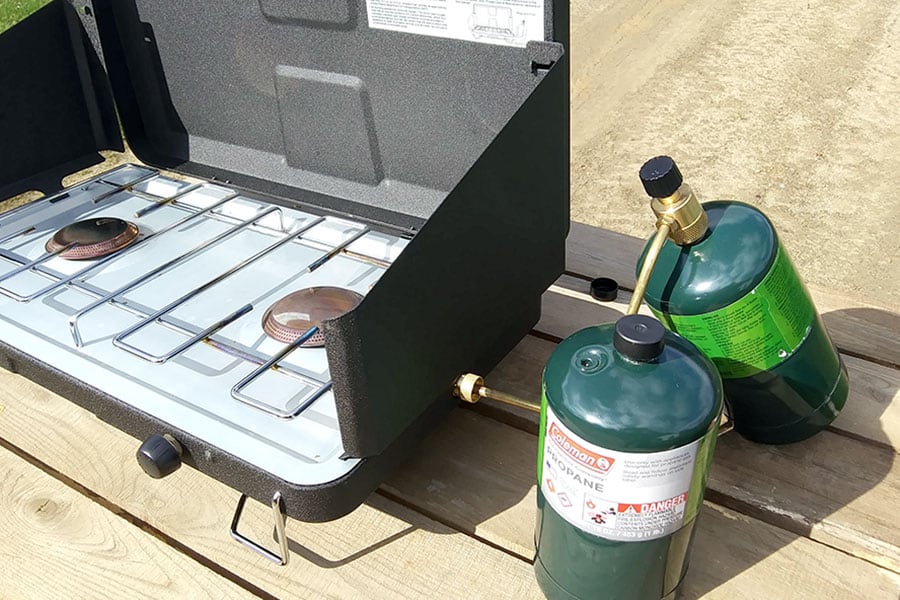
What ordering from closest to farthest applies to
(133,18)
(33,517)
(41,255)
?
(33,517) → (41,255) → (133,18)

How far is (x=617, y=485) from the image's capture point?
632 mm

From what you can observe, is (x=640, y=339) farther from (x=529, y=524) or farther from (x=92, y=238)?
(x=92, y=238)

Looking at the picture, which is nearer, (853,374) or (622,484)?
(622,484)

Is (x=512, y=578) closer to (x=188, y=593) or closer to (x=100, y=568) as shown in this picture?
(x=188, y=593)

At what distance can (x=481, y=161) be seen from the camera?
0.76 m

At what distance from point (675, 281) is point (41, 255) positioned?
0.89m

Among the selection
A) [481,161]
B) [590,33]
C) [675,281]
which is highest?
[481,161]

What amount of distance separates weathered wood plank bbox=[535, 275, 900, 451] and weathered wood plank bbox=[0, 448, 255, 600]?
0.58 meters

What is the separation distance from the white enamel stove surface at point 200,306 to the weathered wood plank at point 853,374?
0.87 feet

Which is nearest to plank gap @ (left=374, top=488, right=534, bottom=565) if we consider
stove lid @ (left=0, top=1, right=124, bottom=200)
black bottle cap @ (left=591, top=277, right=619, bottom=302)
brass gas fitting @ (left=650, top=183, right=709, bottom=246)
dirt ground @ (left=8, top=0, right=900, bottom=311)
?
brass gas fitting @ (left=650, top=183, right=709, bottom=246)

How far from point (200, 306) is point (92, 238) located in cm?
25

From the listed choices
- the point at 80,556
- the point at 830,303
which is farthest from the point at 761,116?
the point at 80,556

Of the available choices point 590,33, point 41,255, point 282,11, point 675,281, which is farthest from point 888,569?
point 590,33

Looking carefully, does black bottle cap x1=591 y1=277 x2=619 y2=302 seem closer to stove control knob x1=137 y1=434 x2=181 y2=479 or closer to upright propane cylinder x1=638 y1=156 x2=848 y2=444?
upright propane cylinder x1=638 y1=156 x2=848 y2=444
